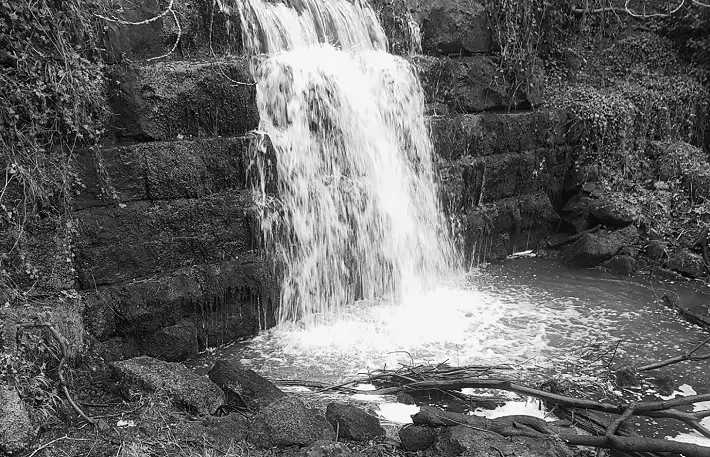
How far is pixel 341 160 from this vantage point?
24.3ft

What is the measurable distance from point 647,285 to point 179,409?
6398 mm

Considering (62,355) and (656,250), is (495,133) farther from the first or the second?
(62,355)

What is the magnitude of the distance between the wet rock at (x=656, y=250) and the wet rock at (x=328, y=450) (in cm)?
661

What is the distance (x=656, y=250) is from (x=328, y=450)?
678 cm

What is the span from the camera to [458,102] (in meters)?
8.95

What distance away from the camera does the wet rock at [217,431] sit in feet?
13.1

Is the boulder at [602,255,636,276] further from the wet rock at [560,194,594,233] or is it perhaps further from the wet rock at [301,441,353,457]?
the wet rock at [301,441,353,457]

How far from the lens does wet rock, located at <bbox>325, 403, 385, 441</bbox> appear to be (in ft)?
13.8

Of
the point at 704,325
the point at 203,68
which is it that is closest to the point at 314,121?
the point at 203,68

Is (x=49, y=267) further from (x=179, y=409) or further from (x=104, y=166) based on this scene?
(x=179, y=409)

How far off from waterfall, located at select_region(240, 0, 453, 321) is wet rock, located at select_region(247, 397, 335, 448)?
2.68 m

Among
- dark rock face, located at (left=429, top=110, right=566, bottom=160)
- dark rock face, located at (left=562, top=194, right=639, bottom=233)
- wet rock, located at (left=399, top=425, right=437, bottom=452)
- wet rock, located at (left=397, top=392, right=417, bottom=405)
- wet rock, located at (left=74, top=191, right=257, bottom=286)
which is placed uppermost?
dark rock face, located at (left=429, top=110, right=566, bottom=160)

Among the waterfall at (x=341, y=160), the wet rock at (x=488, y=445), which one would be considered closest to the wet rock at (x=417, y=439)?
the wet rock at (x=488, y=445)

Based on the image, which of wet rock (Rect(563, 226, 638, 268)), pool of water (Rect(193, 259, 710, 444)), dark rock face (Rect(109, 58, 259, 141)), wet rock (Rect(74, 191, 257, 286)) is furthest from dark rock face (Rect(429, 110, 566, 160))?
wet rock (Rect(74, 191, 257, 286))
